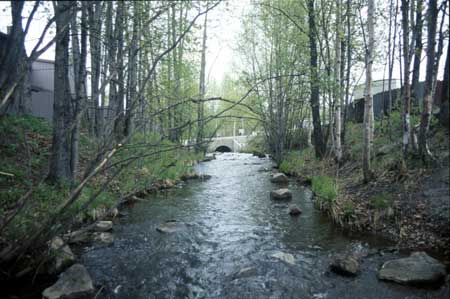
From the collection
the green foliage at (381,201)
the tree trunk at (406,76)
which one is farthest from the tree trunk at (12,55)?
the tree trunk at (406,76)

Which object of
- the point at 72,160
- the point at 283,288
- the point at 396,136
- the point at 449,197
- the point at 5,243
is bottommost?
the point at 283,288

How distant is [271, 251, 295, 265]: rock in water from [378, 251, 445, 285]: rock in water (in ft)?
3.97

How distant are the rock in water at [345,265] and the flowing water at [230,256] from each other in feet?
0.32

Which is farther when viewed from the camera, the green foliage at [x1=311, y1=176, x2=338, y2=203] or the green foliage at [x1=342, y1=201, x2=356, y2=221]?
the green foliage at [x1=311, y1=176, x2=338, y2=203]

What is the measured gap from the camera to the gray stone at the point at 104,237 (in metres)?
5.24

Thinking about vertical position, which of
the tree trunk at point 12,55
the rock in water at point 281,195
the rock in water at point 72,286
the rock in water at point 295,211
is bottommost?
the rock in water at point 72,286

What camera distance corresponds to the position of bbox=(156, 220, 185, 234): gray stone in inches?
233

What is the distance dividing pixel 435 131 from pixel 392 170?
209 cm

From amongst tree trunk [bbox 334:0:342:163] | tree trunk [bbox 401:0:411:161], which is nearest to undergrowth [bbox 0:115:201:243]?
tree trunk [bbox 401:0:411:161]

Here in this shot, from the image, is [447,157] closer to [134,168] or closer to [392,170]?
[392,170]

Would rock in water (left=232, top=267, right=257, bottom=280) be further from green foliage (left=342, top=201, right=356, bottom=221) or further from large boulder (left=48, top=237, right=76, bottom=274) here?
green foliage (left=342, top=201, right=356, bottom=221)

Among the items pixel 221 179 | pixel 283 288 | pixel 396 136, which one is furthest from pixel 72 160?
pixel 396 136

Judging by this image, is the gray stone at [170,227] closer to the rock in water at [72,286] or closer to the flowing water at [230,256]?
the flowing water at [230,256]

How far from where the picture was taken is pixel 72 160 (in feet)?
22.0
